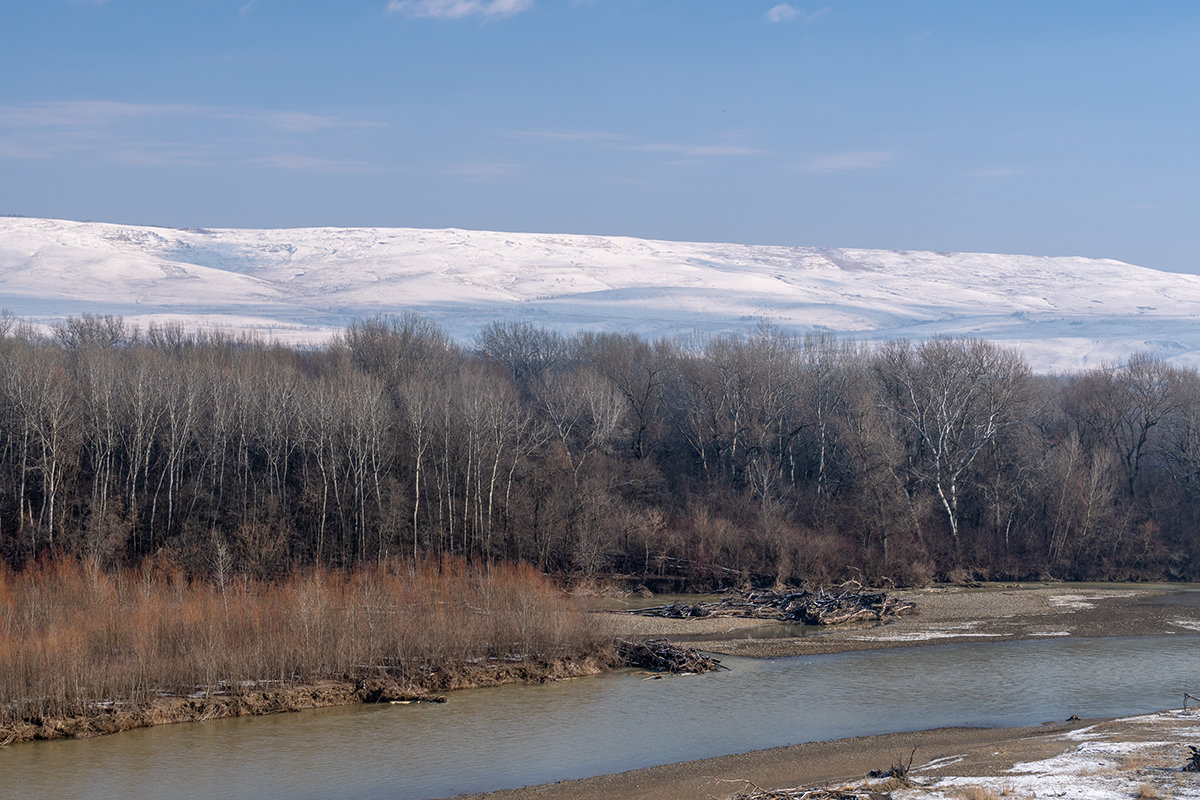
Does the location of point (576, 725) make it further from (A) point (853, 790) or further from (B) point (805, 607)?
(B) point (805, 607)

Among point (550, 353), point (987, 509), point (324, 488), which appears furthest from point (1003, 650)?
point (550, 353)

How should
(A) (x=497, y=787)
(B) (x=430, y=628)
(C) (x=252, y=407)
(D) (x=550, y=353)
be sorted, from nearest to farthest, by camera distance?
1. (A) (x=497, y=787)
2. (B) (x=430, y=628)
3. (C) (x=252, y=407)
4. (D) (x=550, y=353)

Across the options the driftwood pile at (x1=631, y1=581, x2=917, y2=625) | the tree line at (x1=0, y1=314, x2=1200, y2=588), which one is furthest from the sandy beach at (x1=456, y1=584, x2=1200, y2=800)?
the tree line at (x1=0, y1=314, x2=1200, y2=588)

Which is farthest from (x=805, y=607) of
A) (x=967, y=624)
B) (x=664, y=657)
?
(x=664, y=657)

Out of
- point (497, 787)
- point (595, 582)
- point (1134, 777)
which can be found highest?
point (1134, 777)

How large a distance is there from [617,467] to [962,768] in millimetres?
45737

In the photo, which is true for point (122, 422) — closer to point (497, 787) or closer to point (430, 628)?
point (430, 628)

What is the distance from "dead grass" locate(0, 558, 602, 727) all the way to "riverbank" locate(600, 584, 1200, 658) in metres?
7.04

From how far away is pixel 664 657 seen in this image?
36.3 meters

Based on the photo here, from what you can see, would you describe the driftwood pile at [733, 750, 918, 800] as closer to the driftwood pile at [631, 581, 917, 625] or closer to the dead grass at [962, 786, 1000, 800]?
the dead grass at [962, 786, 1000, 800]

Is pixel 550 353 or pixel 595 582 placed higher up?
pixel 550 353

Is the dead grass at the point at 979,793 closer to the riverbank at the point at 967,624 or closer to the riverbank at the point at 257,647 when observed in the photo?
the riverbank at the point at 257,647

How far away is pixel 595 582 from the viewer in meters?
57.7

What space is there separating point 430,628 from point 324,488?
962 inches
